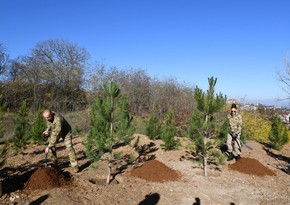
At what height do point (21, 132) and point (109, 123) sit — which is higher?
point (109, 123)

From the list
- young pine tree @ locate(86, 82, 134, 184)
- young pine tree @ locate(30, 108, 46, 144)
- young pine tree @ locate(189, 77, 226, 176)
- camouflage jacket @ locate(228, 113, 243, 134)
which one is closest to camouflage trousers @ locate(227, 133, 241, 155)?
camouflage jacket @ locate(228, 113, 243, 134)

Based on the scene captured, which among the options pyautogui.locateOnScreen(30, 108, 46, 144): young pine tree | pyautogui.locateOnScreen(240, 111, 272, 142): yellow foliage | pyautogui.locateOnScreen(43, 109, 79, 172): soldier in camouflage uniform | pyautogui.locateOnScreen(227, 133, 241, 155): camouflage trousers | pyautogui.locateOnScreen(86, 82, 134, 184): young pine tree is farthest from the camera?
pyautogui.locateOnScreen(240, 111, 272, 142): yellow foliage

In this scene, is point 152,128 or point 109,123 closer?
point 109,123

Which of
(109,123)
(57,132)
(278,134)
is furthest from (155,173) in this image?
(278,134)

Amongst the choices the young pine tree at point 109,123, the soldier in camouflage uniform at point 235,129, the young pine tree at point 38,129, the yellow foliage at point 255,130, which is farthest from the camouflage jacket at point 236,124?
the young pine tree at point 38,129

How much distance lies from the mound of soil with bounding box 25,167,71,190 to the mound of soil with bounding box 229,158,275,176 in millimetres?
5245

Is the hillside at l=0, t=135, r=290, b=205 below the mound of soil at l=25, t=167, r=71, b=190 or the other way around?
below

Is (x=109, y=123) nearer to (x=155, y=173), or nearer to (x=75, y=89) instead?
(x=155, y=173)

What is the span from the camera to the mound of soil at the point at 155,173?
7.31m

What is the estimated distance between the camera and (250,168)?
332 inches

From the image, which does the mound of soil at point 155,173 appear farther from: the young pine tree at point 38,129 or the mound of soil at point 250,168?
the young pine tree at point 38,129

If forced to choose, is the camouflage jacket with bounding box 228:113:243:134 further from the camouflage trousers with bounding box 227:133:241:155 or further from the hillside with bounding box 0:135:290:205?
the hillside with bounding box 0:135:290:205

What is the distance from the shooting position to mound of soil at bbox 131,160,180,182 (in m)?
7.31

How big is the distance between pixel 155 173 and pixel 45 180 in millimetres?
2935
